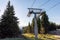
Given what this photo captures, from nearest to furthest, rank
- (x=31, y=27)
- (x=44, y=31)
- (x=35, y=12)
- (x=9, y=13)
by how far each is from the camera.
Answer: (x=35, y=12) < (x=9, y=13) < (x=44, y=31) < (x=31, y=27)

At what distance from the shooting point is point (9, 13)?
105ft

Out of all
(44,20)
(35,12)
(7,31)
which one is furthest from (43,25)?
(35,12)

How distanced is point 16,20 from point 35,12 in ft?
44.6

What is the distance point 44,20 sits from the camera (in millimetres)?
37969

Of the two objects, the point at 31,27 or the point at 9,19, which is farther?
the point at 31,27

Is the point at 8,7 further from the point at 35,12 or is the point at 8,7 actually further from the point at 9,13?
the point at 35,12

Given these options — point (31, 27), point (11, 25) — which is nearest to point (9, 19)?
point (11, 25)

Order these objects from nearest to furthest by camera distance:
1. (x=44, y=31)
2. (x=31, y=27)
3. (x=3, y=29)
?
(x=3, y=29)
(x=44, y=31)
(x=31, y=27)

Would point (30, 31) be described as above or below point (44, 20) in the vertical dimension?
below

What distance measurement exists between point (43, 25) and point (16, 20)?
8.60 m

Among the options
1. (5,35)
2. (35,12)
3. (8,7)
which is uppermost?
(8,7)

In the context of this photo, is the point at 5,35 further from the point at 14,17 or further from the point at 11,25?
the point at 14,17

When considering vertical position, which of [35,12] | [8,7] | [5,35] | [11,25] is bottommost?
[5,35]

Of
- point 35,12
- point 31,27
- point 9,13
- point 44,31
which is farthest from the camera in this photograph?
point 31,27
